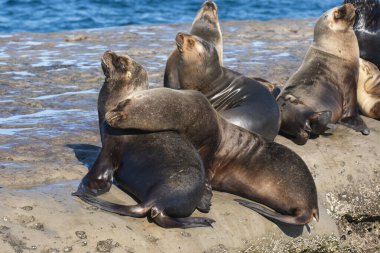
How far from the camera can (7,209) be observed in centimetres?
504

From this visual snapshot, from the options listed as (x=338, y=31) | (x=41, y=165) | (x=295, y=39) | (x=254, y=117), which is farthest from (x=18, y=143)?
(x=295, y=39)

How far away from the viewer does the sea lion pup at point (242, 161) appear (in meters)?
5.96

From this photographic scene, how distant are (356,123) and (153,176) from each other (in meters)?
3.64

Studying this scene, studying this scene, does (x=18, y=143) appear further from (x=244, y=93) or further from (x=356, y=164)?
(x=356, y=164)

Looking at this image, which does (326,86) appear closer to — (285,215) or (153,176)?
(285,215)

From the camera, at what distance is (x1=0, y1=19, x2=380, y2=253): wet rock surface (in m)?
5.04

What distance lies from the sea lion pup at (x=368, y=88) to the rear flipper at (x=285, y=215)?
3.42 m

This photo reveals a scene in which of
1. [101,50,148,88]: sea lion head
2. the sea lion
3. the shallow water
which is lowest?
the shallow water

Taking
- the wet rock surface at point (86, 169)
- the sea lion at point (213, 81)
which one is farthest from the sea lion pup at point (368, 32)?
the sea lion at point (213, 81)

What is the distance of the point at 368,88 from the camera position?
9695mm

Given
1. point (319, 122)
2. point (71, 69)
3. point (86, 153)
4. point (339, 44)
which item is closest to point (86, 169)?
point (86, 153)

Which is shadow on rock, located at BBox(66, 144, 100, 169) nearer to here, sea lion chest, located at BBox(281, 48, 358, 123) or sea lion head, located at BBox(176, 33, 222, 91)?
sea lion head, located at BBox(176, 33, 222, 91)

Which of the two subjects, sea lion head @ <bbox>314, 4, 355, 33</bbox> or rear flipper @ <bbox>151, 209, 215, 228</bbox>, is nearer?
rear flipper @ <bbox>151, 209, 215, 228</bbox>

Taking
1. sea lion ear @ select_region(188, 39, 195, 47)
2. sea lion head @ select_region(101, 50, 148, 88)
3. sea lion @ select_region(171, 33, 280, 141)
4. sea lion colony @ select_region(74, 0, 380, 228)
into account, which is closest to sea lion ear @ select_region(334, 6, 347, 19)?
sea lion colony @ select_region(74, 0, 380, 228)
